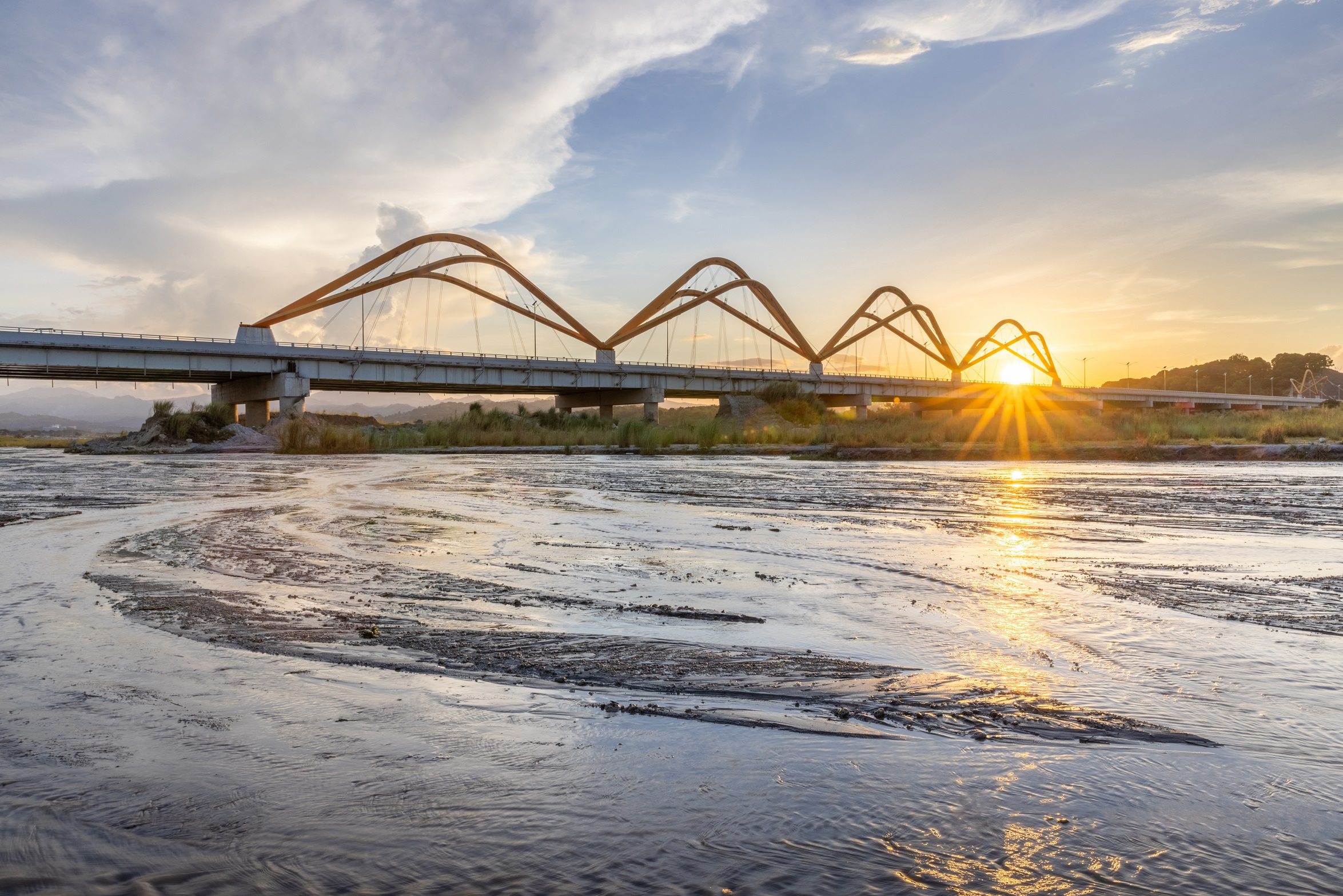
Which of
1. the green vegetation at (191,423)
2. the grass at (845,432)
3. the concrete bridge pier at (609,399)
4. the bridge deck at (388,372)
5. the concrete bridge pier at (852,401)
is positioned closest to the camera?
the grass at (845,432)

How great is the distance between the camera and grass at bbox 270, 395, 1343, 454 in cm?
3123

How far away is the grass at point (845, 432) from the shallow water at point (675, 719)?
24.7m

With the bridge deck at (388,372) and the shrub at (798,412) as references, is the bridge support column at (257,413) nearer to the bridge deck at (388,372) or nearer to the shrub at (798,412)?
the bridge deck at (388,372)

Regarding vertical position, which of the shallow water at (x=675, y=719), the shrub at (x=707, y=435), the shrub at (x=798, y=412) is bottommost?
the shallow water at (x=675, y=719)

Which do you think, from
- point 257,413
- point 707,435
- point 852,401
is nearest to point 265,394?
point 257,413

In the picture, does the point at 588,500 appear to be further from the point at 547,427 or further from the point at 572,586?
the point at 547,427

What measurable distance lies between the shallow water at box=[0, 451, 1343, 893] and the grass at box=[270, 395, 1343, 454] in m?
24.7

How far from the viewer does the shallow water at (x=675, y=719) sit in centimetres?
200

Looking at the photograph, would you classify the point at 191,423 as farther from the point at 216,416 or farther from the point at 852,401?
the point at 852,401

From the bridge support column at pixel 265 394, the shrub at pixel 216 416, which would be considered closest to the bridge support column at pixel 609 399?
the bridge support column at pixel 265 394

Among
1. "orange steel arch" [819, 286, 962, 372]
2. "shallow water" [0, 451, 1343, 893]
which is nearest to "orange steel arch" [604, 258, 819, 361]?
"orange steel arch" [819, 286, 962, 372]

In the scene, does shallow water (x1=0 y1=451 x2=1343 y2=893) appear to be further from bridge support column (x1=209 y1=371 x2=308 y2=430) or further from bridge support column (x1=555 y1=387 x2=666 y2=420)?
bridge support column (x1=555 y1=387 x2=666 y2=420)

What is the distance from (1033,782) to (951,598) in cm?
286

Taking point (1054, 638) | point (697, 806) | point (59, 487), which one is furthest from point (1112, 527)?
point (59, 487)
